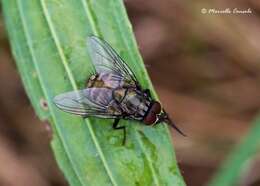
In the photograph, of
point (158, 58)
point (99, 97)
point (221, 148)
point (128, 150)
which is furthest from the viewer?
point (158, 58)

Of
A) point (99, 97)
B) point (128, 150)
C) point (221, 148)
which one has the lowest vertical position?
point (221, 148)

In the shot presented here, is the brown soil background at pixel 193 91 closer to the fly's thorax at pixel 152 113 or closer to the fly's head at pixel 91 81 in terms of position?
the fly's thorax at pixel 152 113

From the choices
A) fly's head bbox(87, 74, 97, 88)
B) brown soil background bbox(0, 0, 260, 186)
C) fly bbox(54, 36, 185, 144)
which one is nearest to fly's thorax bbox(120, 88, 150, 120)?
fly bbox(54, 36, 185, 144)

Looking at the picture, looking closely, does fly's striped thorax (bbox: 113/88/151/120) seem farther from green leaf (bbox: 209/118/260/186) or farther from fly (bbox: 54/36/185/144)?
green leaf (bbox: 209/118/260/186)

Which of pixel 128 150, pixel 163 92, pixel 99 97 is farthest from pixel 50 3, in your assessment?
pixel 163 92

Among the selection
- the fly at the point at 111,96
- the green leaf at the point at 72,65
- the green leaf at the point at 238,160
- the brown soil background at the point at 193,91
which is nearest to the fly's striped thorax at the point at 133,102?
the fly at the point at 111,96

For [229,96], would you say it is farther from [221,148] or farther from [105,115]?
[105,115]
